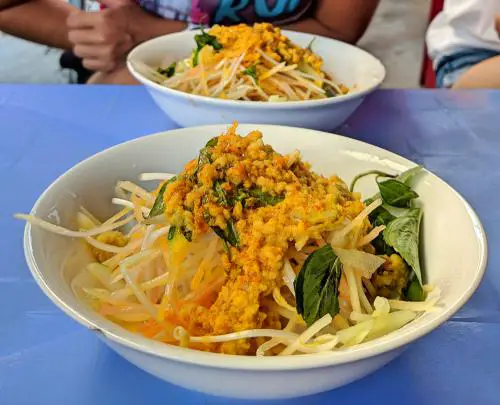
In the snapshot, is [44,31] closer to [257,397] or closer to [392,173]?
[392,173]

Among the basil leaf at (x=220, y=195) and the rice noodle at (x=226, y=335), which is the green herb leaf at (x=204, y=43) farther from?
the rice noodle at (x=226, y=335)

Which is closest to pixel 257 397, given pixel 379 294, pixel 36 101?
pixel 379 294

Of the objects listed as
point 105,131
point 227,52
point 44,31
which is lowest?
point 44,31

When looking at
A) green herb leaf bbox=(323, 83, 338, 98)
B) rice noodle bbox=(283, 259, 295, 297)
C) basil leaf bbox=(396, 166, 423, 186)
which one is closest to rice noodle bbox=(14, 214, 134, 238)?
rice noodle bbox=(283, 259, 295, 297)

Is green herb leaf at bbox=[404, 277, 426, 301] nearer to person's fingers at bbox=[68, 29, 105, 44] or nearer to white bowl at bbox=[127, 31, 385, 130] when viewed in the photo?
white bowl at bbox=[127, 31, 385, 130]

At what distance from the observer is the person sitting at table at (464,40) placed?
5.59ft

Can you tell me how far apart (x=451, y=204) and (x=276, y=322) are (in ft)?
0.76

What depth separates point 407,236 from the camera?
0.64 meters

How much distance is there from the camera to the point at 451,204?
2.14ft

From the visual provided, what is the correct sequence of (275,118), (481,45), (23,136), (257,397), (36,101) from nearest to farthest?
(257,397) < (275,118) < (23,136) < (36,101) < (481,45)

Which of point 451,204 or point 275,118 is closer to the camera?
point 451,204

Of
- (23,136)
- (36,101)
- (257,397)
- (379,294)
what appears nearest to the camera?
(257,397)

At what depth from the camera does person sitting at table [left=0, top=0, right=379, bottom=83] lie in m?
1.71

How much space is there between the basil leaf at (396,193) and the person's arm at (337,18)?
1.19 metres
